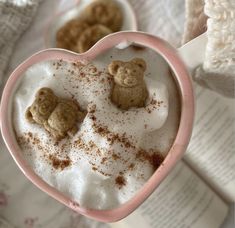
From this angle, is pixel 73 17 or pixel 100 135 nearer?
pixel 100 135

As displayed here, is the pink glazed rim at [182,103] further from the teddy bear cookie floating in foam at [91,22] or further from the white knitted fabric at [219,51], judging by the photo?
the teddy bear cookie floating in foam at [91,22]

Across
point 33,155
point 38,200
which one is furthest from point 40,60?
point 38,200

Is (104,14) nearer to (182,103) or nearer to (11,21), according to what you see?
(11,21)

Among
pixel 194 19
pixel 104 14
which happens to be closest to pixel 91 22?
pixel 104 14

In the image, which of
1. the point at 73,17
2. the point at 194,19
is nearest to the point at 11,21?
the point at 73,17

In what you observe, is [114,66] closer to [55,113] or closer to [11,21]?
[55,113]

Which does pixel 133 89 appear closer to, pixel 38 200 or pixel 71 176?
pixel 71 176
